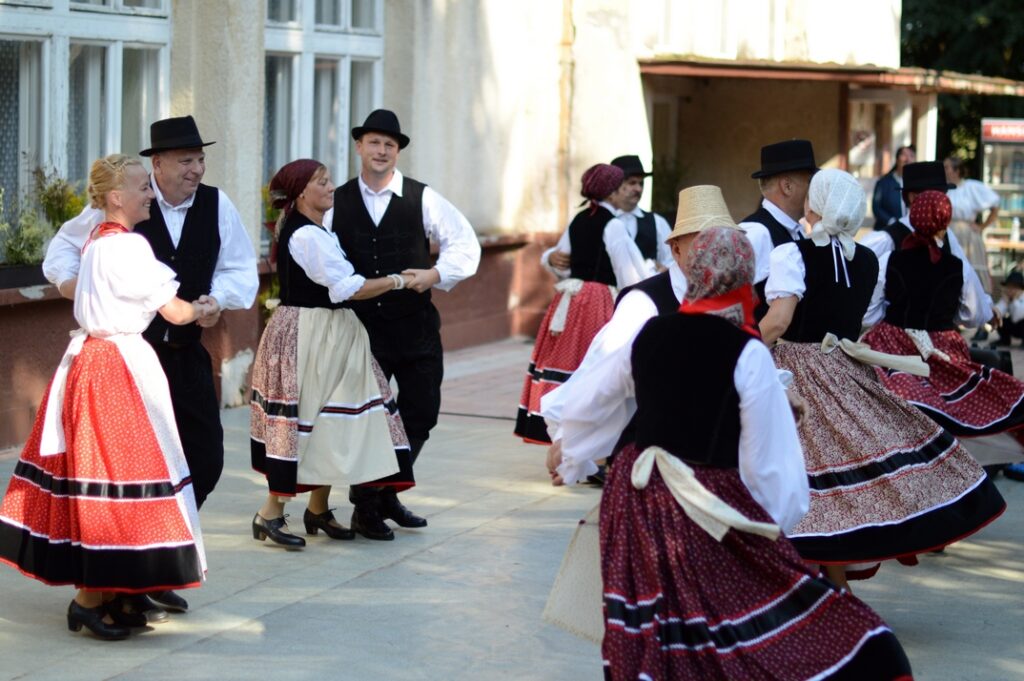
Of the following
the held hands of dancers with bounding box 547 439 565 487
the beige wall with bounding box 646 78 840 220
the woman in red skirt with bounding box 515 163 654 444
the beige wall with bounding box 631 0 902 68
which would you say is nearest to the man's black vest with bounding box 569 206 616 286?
the woman in red skirt with bounding box 515 163 654 444

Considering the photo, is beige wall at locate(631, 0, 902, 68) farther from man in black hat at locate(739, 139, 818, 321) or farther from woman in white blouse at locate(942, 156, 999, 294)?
man in black hat at locate(739, 139, 818, 321)

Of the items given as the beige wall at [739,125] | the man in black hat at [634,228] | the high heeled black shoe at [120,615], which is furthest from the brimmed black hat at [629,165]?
the beige wall at [739,125]

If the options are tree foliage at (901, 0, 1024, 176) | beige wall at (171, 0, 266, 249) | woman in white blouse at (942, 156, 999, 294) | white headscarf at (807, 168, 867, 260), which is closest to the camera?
white headscarf at (807, 168, 867, 260)

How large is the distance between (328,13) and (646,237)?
3.79 meters

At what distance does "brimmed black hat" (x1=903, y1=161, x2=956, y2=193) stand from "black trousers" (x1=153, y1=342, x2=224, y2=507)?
11.6ft

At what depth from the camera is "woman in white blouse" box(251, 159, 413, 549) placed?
21.6ft

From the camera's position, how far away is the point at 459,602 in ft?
20.1

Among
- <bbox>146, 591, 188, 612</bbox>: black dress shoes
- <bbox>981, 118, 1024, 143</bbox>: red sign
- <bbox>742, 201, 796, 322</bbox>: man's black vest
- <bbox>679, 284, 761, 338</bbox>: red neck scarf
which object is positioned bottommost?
<bbox>146, 591, 188, 612</bbox>: black dress shoes

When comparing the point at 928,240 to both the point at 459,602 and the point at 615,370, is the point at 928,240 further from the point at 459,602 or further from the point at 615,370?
the point at 615,370

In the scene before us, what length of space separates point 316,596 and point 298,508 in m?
1.52

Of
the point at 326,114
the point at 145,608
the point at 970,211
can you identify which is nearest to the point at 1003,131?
the point at 970,211

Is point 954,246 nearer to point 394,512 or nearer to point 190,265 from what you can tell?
point 394,512

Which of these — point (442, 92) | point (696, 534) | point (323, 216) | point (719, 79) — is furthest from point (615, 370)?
point (719, 79)

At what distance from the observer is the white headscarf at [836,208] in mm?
5781
